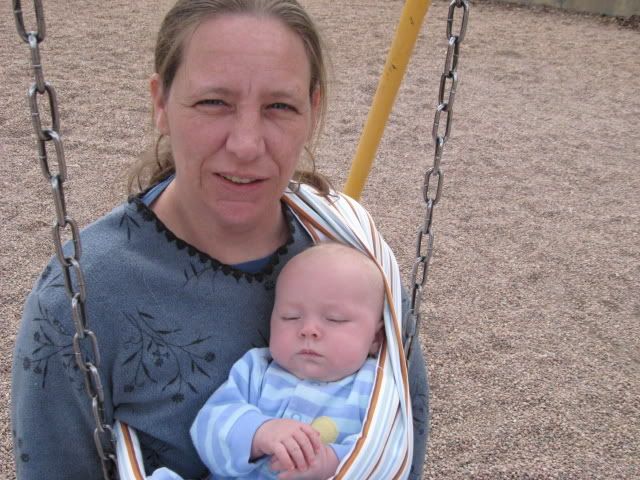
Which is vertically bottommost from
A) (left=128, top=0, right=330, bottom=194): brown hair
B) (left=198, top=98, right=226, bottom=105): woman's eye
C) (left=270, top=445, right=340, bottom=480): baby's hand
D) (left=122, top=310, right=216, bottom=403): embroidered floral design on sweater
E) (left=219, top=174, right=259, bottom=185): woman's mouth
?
(left=270, top=445, right=340, bottom=480): baby's hand

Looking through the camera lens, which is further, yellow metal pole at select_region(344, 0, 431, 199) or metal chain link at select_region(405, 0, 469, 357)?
yellow metal pole at select_region(344, 0, 431, 199)

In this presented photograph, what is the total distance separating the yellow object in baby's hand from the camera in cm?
127

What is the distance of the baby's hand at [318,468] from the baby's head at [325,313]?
147 millimetres

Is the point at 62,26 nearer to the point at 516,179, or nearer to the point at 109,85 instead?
the point at 109,85

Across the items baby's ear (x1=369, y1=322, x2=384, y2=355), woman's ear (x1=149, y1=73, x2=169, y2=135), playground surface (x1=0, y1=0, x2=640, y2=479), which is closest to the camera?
woman's ear (x1=149, y1=73, x2=169, y2=135)

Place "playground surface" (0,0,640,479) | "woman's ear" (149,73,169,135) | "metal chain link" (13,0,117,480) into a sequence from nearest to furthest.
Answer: "metal chain link" (13,0,117,480), "woman's ear" (149,73,169,135), "playground surface" (0,0,640,479)

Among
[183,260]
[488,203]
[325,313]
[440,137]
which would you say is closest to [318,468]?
[325,313]

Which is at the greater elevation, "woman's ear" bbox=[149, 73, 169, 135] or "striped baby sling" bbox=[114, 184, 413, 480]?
"woman's ear" bbox=[149, 73, 169, 135]

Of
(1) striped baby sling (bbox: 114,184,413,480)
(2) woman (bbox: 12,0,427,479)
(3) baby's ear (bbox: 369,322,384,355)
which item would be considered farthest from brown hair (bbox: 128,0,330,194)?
(3) baby's ear (bbox: 369,322,384,355)

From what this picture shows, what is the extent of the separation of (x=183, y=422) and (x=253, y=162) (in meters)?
0.44

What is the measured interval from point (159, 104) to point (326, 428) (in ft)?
2.00

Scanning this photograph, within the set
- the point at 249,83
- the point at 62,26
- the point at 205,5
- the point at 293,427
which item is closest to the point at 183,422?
the point at 293,427

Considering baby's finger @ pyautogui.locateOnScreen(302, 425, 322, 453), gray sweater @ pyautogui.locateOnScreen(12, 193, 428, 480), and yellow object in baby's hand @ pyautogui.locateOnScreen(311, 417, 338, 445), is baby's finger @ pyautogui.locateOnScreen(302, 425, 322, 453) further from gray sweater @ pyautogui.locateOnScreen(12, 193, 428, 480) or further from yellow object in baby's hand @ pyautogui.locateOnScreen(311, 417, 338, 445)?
gray sweater @ pyautogui.locateOnScreen(12, 193, 428, 480)

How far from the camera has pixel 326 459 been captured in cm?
122
